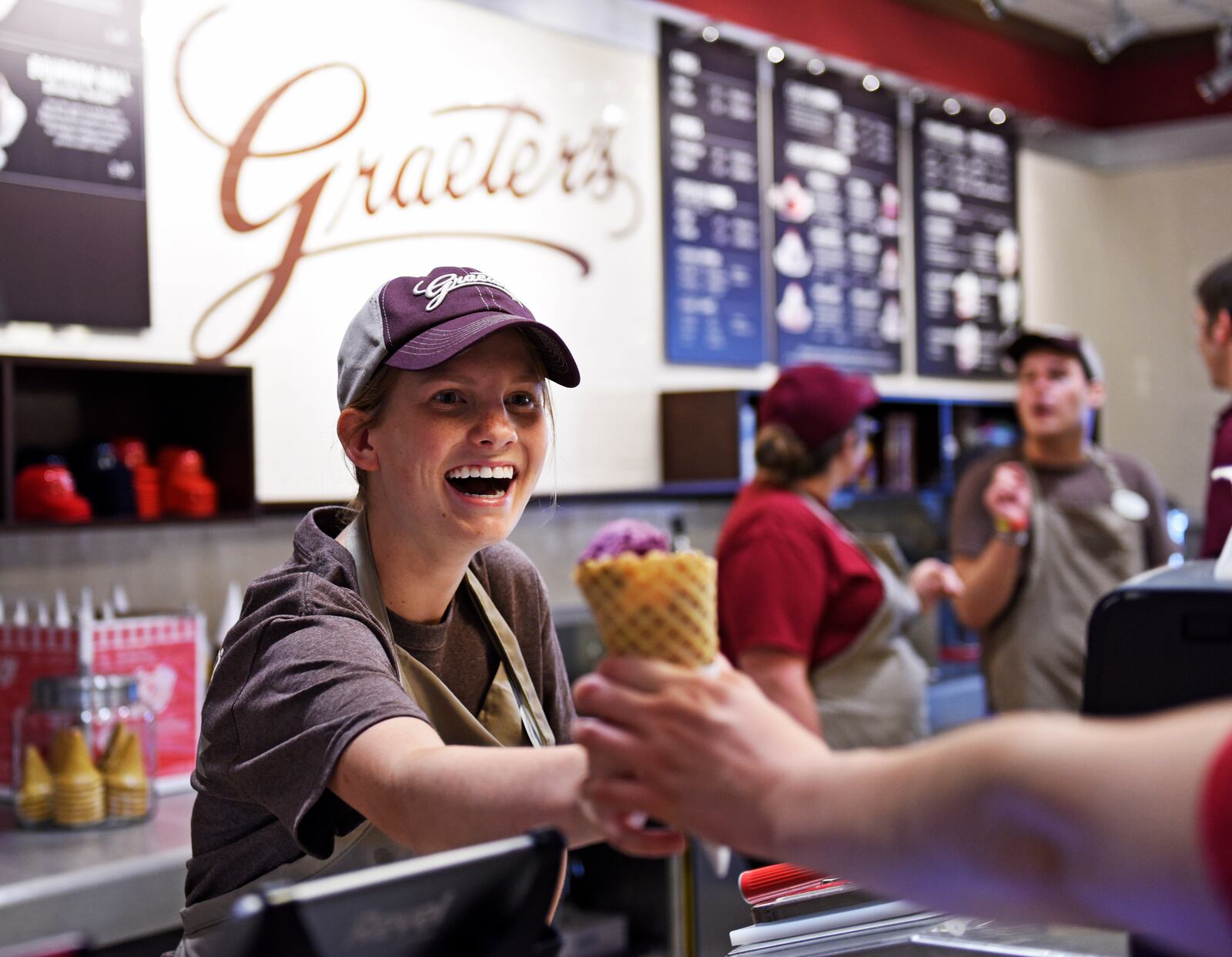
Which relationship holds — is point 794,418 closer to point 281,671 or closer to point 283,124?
point 283,124

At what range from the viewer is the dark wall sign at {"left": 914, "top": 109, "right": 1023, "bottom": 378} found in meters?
6.36

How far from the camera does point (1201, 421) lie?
7.42 meters

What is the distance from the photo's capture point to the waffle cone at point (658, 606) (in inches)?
38.8

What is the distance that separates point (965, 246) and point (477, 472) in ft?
17.7

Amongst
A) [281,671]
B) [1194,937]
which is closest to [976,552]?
[281,671]

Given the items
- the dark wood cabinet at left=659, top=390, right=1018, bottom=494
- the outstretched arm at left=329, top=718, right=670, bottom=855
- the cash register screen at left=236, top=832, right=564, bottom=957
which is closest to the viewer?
the cash register screen at left=236, top=832, right=564, bottom=957

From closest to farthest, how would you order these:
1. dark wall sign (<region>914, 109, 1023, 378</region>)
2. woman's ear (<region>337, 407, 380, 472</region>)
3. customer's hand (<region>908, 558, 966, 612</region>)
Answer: woman's ear (<region>337, 407, 380, 472</region>)
customer's hand (<region>908, 558, 966, 612</region>)
dark wall sign (<region>914, 109, 1023, 378</region>)

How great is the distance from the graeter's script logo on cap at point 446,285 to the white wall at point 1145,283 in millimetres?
5998

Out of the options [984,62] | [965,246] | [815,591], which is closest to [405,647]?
[815,591]

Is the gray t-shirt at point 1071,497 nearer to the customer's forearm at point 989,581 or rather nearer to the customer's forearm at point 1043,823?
the customer's forearm at point 989,581

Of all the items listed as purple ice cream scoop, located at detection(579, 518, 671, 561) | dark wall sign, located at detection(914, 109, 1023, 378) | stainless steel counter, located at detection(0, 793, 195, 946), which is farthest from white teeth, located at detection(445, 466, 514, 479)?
dark wall sign, located at detection(914, 109, 1023, 378)

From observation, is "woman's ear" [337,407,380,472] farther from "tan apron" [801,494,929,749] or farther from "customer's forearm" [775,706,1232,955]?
"tan apron" [801,494,929,749]

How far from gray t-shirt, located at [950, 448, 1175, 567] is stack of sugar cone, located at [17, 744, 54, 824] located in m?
2.42

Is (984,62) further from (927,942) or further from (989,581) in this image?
(927,942)
